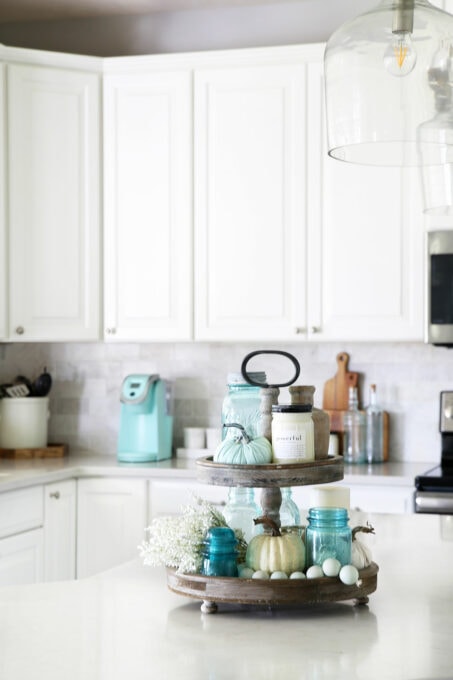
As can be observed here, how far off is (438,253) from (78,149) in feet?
5.21

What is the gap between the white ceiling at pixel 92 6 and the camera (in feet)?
14.5

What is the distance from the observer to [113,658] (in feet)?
4.57

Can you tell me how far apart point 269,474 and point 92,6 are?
3388 millimetres

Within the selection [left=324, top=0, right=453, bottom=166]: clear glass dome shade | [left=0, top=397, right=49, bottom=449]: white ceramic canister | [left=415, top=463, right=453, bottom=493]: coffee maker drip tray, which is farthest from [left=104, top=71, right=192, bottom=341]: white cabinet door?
[left=324, top=0, right=453, bottom=166]: clear glass dome shade

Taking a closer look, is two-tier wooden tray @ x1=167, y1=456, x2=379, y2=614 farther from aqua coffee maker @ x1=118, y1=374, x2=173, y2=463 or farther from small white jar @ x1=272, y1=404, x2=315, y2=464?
aqua coffee maker @ x1=118, y1=374, x2=173, y2=463

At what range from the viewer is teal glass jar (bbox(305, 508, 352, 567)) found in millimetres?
1644

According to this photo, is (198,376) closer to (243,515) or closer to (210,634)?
(243,515)

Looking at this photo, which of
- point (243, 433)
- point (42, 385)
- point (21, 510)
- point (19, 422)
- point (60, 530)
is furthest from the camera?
point (42, 385)

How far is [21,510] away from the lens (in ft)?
11.9

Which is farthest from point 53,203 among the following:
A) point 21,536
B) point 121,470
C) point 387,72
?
point 387,72

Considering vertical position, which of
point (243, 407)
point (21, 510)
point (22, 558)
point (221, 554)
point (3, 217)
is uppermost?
point (3, 217)

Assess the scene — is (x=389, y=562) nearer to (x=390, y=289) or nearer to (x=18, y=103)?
(x=390, y=289)

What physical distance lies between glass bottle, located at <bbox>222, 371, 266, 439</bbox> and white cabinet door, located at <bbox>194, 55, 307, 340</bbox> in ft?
7.18

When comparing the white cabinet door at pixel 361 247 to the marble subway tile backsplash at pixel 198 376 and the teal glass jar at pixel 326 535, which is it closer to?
the marble subway tile backsplash at pixel 198 376
